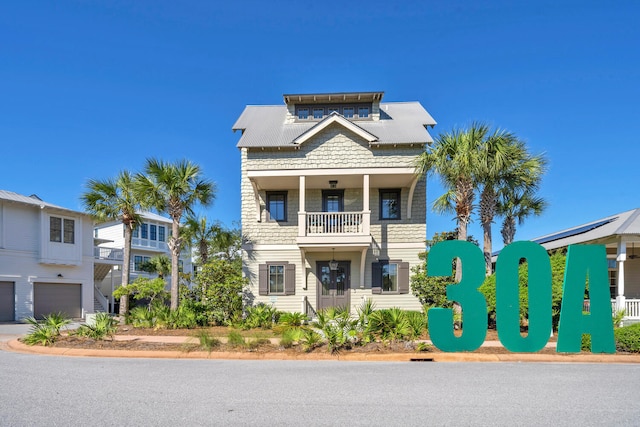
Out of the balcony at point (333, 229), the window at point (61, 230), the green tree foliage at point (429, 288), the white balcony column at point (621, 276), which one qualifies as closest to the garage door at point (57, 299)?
the window at point (61, 230)

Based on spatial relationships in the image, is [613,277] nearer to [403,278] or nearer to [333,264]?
[403,278]

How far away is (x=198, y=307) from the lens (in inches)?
765

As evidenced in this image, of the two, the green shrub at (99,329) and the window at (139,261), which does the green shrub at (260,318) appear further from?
the window at (139,261)

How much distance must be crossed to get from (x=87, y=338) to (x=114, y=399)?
7.07 m

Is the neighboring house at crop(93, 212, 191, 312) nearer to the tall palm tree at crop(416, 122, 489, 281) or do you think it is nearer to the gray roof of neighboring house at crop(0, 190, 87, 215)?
the gray roof of neighboring house at crop(0, 190, 87, 215)

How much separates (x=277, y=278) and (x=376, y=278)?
4287 millimetres

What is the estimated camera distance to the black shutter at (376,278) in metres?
20.9

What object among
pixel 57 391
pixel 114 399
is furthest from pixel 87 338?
pixel 114 399

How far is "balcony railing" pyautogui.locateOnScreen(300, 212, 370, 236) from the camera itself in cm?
1995

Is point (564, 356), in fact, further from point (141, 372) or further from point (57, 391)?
point (57, 391)

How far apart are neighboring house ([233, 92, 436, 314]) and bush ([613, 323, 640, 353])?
924 centimetres

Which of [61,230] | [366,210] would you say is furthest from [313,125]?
[61,230]

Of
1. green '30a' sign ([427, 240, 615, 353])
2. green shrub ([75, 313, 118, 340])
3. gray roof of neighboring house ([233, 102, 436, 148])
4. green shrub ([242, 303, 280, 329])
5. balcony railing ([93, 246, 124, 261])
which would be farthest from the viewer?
balcony railing ([93, 246, 124, 261])

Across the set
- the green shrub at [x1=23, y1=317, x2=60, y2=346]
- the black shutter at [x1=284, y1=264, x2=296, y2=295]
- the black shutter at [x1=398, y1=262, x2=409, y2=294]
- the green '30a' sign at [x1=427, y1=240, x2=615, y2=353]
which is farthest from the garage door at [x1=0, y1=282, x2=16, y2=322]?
the green '30a' sign at [x1=427, y1=240, x2=615, y2=353]
